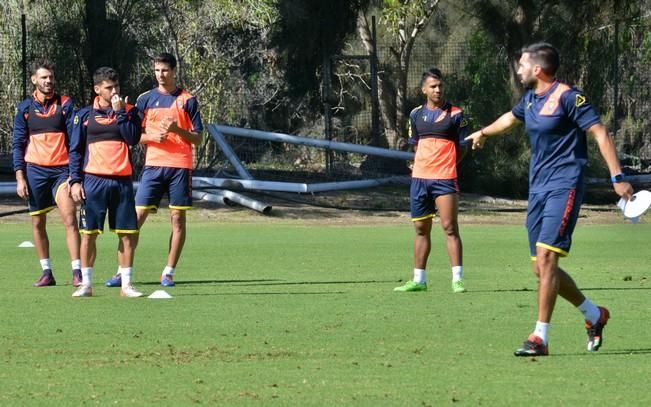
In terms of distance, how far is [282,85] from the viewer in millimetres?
37156

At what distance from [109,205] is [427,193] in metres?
3.18

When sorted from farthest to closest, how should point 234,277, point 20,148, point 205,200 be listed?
1. point 205,200
2. point 234,277
3. point 20,148

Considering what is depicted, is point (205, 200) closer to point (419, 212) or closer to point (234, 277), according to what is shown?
point (234, 277)

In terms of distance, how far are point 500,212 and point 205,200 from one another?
5.79 meters

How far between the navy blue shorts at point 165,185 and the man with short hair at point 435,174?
236cm

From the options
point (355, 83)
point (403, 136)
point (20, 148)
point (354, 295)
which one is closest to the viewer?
point (354, 295)

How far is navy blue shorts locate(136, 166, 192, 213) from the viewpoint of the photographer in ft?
44.2

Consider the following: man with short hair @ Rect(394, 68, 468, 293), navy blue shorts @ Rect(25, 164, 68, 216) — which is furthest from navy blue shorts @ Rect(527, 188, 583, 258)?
navy blue shorts @ Rect(25, 164, 68, 216)

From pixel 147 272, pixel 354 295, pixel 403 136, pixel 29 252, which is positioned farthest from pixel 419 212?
pixel 403 136

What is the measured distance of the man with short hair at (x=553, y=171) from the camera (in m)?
8.74

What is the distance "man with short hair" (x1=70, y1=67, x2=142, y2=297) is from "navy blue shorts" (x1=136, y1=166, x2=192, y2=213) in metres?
1.19

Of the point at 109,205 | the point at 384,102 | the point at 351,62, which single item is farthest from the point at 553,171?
the point at 384,102

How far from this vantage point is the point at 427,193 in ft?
43.1

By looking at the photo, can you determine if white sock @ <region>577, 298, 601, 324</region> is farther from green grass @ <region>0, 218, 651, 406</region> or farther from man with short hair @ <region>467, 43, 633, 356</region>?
green grass @ <region>0, 218, 651, 406</region>
